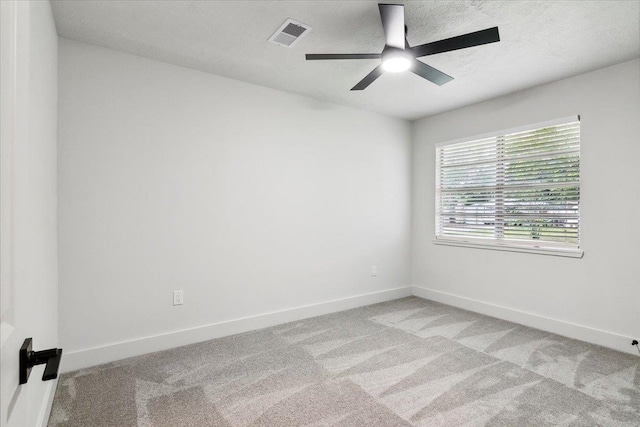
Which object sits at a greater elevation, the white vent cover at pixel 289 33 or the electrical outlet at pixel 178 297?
the white vent cover at pixel 289 33

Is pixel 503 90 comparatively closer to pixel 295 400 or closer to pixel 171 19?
pixel 171 19

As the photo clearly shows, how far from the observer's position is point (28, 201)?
1245mm

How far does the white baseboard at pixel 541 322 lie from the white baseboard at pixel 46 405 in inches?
160

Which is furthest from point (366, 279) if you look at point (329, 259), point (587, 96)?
point (587, 96)

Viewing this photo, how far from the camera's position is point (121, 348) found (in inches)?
106

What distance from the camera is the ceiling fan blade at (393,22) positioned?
1837 millimetres

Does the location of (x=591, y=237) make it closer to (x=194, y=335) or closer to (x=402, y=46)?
(x=402, y=46)

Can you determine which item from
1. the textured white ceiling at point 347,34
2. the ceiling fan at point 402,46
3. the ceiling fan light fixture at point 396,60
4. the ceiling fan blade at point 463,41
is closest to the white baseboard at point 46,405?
the textured white ceiling at point 347,34

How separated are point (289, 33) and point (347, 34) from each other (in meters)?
0.44

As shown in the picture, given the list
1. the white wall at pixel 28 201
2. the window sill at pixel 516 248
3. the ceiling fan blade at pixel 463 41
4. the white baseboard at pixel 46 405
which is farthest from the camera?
the window sill at pixel 516 248

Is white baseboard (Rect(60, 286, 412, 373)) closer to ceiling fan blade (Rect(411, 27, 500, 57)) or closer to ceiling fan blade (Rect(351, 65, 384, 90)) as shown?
ceiling fan blade (Rect(351, 65, 384, 90))

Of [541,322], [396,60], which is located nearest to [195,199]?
[396,60]

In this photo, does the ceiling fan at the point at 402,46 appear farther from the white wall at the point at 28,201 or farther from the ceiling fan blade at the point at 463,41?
the white wall at the point at 28,201

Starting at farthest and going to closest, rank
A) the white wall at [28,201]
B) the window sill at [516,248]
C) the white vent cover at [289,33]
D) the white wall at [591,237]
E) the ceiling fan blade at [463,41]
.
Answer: the window sill at [516,248] < the white wall at [591,237] < the white vent cover at [289,33] < the ceiling fan blade at [463,41] < the white wall at [28,201]
